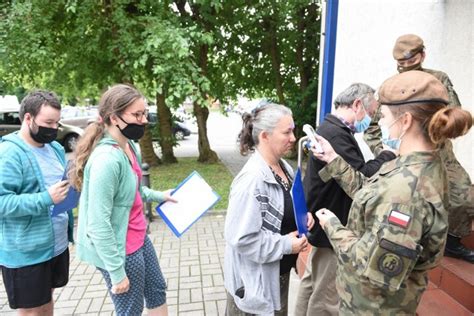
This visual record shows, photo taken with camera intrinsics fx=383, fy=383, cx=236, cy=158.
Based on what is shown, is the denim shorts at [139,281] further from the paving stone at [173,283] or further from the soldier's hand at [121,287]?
the paving stone at [173,283]

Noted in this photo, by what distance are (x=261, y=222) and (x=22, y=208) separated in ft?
4.80

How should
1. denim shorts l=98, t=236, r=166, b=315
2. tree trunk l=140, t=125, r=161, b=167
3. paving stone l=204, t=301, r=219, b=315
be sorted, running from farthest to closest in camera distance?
tree trunk l=140, t=125, r=161, b=167 → paving stone l=204, t=301, r=219, b=315 → denim shorts l=98, t=236, r=166, b=315

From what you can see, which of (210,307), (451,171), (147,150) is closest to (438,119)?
(451,171)

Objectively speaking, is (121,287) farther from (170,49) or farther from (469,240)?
(170,49)

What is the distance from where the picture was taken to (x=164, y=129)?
1150 cm

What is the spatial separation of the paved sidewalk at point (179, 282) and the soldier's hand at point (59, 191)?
1847 millimetres

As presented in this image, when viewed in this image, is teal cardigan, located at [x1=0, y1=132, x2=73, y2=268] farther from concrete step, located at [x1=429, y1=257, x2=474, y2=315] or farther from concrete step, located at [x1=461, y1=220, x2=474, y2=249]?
concrete step, located at [x1=461, y1=220, x2=474, y2=249]

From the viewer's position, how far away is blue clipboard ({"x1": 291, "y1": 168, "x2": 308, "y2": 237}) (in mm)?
2080

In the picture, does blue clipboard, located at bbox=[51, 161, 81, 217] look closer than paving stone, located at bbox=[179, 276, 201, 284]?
Yes

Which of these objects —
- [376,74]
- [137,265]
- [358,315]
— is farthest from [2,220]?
[376,74]

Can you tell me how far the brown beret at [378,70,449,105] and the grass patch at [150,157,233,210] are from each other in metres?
5.78

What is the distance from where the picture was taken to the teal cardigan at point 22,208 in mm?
2344

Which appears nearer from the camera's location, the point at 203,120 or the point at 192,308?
the point at 192,308

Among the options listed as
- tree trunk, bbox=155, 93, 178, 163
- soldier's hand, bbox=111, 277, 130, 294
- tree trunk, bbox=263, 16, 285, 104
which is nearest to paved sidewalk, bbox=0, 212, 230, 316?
soldier's hand, bbox=111, 277, 130, 294
